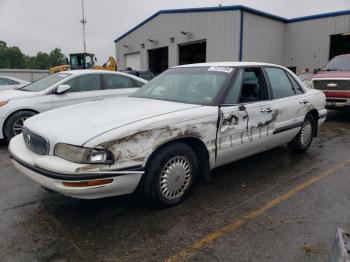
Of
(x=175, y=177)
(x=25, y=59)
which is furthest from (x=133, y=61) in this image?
(x=25, y=59)

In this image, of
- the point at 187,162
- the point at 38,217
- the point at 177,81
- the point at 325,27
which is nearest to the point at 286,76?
A: the point at 177,81

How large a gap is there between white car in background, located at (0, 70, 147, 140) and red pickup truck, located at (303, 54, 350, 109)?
5070 mm

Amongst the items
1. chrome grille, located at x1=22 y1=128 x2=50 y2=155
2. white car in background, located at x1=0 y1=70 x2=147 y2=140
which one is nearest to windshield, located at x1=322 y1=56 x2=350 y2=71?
white car in background, located at x1=0 y1=70 x2=147 y2=140

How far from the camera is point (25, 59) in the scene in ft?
330

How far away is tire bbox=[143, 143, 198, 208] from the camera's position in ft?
10.4

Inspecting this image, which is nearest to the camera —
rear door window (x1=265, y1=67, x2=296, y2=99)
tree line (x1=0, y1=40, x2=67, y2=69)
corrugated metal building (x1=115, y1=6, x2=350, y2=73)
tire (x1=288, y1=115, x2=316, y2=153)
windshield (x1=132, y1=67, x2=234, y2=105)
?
windshield (x1=132, y1=67, x2=234, y2=105)

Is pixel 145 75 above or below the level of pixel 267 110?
above

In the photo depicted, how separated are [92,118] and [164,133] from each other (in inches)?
29.3

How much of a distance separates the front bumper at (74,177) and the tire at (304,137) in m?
3.22

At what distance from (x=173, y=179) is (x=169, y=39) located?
19.1 m

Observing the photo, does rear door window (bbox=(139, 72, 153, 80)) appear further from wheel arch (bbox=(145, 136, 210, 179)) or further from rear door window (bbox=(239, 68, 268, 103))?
wheel arch (bbox=(145, 136, 210, 179))

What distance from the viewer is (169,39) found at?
70.1 ft

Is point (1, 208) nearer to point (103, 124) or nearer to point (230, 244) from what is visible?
point (103, 124)

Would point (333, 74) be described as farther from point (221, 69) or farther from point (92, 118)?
point (92, 118)
